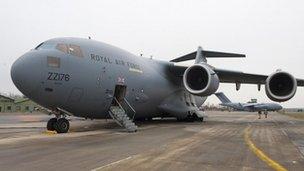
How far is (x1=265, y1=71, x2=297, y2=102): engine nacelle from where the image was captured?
2473 cm

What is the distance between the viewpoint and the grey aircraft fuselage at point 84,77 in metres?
16.4

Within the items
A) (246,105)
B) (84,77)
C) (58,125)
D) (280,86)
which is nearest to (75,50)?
(84,77)

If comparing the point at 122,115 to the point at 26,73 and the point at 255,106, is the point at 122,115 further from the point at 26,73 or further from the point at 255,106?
the point at 255,106

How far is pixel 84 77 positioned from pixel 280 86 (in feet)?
45.0

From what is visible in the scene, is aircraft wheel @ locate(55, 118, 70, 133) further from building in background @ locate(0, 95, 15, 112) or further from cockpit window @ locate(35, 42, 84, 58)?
building in background @ locate(0, 95, 15, 112)

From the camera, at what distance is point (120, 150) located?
35.5 ft

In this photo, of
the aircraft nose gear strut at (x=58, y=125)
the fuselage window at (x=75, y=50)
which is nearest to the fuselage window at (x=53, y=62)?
the fuselage window at (x=75, y=50)

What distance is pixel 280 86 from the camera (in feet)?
84.8

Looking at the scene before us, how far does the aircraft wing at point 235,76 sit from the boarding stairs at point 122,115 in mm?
6211

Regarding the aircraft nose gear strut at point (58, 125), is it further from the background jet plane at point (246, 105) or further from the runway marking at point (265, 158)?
the background jet plane at point (246, 105)

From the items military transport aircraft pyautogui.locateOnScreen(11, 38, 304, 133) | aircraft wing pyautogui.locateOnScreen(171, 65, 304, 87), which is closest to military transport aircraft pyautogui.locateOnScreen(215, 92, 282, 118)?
aircraft wing pyautogui.locateOnScreen(171, 65, 304, 87)

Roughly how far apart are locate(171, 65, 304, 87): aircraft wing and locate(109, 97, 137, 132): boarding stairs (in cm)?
621

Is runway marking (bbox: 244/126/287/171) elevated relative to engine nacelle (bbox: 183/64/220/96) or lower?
lower

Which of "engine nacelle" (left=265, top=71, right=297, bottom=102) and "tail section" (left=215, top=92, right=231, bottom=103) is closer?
"engine nacelle" (left=265, top=71, right=297, bottom=102)
